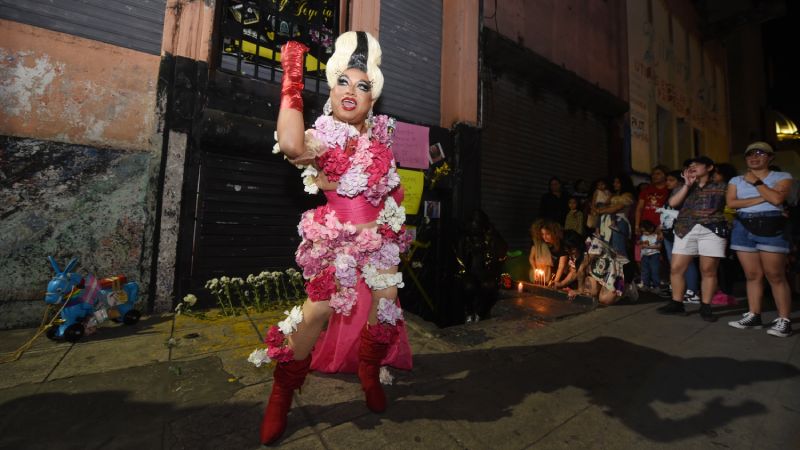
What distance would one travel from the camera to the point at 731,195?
12.8ft

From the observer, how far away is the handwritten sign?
18.3 feet

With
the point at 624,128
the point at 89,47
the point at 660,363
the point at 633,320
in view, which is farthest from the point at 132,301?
the point at 624,128

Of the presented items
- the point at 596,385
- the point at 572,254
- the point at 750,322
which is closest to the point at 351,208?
the point at 596,385

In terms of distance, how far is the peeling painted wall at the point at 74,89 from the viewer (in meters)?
3.32

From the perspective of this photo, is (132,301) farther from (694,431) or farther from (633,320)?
(633,320)

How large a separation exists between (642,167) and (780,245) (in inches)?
316

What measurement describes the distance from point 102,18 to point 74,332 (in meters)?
3.33

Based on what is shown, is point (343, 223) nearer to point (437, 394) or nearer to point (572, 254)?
point (437, 394)

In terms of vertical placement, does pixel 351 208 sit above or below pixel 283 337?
above

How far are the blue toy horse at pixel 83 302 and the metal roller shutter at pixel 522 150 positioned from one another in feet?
19.6

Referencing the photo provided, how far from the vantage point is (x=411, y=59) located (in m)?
6.14

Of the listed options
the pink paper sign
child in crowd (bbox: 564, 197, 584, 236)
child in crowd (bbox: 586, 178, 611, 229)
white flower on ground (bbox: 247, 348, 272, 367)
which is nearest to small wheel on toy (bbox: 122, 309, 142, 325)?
white flower on ground (bbox: 247, 348, 272, 367)

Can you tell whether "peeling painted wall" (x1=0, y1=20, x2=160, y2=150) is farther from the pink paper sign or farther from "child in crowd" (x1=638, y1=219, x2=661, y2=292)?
"child in crowd" (x1=638, y1=219, x2=661, y2=292)

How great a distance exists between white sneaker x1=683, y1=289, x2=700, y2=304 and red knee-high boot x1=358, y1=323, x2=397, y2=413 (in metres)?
5.46
